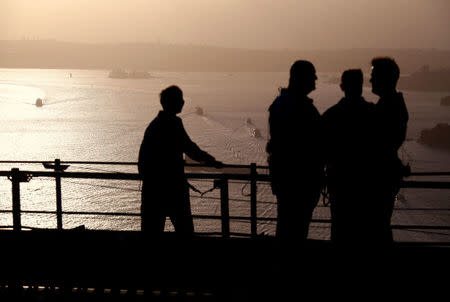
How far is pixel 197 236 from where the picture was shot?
4.73 meters

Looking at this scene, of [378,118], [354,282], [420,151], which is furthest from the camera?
A: [420,151]

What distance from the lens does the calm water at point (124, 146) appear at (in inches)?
2446

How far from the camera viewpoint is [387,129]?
3.45 metres

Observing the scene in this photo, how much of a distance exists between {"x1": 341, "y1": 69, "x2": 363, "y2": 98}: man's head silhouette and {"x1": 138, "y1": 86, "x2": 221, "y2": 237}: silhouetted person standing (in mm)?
1175

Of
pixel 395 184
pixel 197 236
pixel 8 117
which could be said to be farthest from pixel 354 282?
pixel 8 117

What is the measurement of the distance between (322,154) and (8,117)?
137 meters

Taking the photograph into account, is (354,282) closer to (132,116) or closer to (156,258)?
(156,258)

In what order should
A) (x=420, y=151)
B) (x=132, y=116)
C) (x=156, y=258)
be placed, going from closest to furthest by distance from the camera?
(x=156, y=258)
(x=420, y=151)
(x=132, y=116)

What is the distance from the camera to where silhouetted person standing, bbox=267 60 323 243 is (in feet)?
11.6

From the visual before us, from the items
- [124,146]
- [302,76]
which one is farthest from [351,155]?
[124,146]

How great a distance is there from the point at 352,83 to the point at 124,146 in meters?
85.1

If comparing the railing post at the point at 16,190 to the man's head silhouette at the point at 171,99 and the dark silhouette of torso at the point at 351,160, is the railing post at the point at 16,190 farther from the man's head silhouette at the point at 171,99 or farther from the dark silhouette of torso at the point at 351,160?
the dark silhouette of torso at the point at 351,160

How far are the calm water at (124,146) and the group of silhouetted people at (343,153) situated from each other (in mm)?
7253

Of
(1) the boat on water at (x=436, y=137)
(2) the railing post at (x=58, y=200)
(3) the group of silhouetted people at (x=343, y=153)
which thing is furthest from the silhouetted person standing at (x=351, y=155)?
(1) the boat on water at (x=436, y=137)
